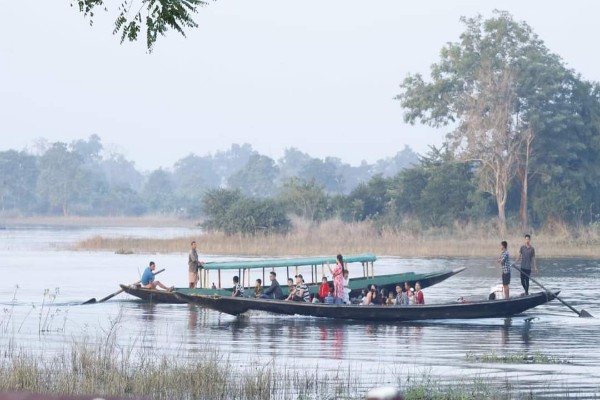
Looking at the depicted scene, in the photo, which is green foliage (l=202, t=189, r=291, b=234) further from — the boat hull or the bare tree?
the boat hull

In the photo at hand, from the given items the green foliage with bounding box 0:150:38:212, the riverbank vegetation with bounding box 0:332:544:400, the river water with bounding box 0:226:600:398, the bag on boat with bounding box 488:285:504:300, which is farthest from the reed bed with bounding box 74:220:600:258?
the green foliage with bounding box 0:150:38:212

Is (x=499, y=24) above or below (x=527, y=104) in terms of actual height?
above

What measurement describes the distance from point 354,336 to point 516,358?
5495 mm

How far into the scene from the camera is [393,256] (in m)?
57.8

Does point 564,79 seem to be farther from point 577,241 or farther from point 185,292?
point 185,292

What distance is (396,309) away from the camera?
26297 millimetres

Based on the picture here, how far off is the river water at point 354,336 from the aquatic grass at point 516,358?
0.10 metres

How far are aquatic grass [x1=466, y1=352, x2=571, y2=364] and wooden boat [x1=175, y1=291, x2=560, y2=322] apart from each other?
5772 millimetres

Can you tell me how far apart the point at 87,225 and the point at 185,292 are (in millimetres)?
89129

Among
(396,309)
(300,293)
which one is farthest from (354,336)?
(300,293)

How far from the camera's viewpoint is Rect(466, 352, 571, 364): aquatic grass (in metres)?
19.6

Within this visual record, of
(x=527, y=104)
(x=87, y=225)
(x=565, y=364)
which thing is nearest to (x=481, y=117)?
(x=527, y=104)

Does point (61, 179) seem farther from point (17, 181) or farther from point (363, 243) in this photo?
point (363, 243)

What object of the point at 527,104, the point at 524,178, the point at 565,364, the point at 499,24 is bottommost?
the point at 565,364
